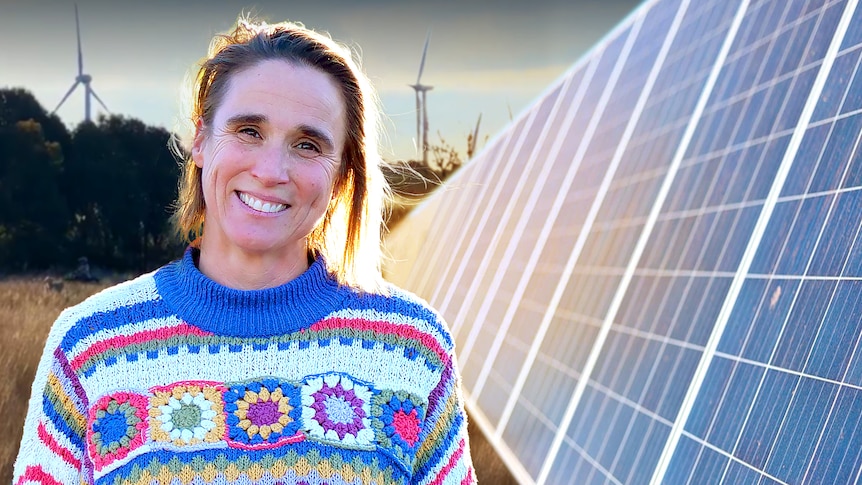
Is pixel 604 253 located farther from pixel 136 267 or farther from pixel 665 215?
pixel 136 267

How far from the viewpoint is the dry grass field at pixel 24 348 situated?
11.6 m

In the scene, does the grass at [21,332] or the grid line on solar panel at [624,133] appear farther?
the grass at [21,332]

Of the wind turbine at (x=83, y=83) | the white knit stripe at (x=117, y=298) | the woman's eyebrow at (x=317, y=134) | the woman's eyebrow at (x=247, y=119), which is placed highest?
the wind turbine at (x=83, y=83)

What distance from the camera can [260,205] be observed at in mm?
3766

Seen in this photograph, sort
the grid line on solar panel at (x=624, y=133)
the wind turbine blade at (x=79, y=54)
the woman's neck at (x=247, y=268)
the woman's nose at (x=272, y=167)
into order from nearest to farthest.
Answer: the woman's nose at (x=272, y=167), the woman's neck at (x=247, y=268), the grid line on solar panel at (x=624, y=133), the wind turbine blade at (x=79, y=54)

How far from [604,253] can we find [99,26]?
1606 cm

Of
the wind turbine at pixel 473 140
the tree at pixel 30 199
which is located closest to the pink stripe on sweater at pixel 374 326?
the tree at pixel 30 199

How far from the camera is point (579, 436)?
865 centimetres

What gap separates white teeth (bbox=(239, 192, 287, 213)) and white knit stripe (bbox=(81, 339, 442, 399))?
49 cm

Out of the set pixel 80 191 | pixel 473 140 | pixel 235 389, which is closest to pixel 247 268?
pixel 235 389

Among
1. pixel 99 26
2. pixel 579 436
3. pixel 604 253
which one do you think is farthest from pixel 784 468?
pixel 99 26

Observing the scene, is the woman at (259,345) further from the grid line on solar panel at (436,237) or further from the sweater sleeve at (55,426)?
the grid line on solar panel at (436,237)

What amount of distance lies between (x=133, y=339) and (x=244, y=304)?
398 millimetres

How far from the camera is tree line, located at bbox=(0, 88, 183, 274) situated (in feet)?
60.6
